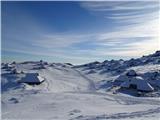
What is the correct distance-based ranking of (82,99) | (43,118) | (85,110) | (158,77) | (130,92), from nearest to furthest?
(43,118) < (85,110) < (82,99) < (130,92) < (158,77)

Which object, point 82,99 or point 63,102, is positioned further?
point 82,99

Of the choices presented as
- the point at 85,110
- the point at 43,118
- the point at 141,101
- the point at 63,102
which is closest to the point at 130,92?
the point at 141,101

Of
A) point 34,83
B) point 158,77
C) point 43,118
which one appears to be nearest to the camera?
point 43,118

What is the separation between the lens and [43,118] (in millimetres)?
25188

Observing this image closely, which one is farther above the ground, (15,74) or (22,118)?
(15,74)

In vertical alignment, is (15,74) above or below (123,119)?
above

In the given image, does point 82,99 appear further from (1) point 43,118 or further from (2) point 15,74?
(2) point 15,74

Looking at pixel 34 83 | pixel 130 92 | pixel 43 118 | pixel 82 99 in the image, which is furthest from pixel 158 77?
pixel 43 118

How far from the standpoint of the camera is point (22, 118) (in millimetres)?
25766

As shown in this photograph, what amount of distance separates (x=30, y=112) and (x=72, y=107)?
15.8 feet

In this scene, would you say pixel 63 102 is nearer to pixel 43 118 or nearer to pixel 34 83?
pixel 43 118

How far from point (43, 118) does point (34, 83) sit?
35520 mm

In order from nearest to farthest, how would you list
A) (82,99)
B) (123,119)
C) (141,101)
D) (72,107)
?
(123,119) < (72,107) < (141,101) < (82,99)

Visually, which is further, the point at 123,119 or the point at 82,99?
the point at 82,99
